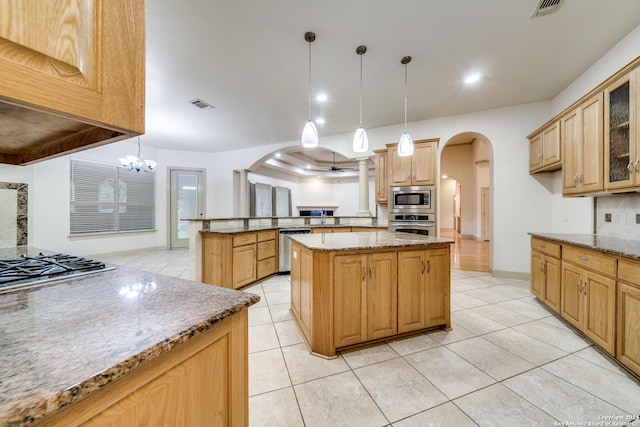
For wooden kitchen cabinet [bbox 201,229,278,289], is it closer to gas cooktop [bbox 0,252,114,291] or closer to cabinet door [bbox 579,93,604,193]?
gas cooktop [bbox 0,252,114,291]

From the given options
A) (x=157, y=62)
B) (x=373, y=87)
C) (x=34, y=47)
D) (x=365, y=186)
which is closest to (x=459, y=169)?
(x=365, y=186)

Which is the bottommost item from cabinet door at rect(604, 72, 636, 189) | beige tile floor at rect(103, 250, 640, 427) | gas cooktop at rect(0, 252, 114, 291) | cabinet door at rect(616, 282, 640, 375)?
beige tile floor at rect(103, 250, 640, 427)

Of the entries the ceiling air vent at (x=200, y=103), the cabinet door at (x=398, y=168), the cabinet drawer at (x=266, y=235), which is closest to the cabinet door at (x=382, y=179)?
the cabinet door at (x=398, y=168)

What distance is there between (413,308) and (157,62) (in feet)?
12.5

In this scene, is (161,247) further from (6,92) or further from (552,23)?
(552,23)

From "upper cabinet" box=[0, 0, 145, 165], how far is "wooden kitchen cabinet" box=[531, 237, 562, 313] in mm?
3554

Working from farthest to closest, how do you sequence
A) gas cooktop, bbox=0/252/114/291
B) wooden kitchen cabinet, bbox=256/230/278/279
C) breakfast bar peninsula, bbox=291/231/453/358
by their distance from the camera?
Result: wooden kitchen cabinet, bbox=256/230/278/279 < breakfast bar peninsula, bbox=291/231/453/358 < gas cooktop, bbox=0/252/114/291

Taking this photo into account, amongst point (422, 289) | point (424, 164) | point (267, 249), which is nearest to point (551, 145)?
point (424, 164)

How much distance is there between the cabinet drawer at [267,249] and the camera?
3.86 meters

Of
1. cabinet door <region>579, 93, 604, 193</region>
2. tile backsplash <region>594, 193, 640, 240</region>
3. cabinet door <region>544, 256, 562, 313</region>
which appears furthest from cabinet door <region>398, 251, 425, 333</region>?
tile backsplash <region>594, 193, 640, 240</region>

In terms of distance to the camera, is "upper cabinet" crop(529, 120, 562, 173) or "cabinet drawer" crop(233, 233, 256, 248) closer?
"upper cabinet" crop(529, 120, 562, 173)

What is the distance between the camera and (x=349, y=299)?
6.44 feet

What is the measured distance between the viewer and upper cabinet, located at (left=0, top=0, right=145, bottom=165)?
470mm

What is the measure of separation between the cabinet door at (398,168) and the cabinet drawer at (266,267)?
8.38 feet
